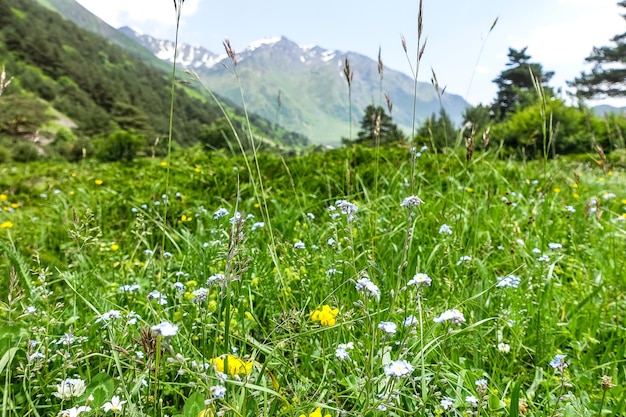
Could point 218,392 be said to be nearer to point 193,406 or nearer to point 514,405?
point 193,406

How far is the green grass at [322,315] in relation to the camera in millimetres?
1029

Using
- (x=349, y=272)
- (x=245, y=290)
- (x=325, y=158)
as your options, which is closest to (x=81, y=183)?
(x=325, y=158)

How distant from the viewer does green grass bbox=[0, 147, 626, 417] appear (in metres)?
1.03

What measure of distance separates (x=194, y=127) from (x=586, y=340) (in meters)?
93.1

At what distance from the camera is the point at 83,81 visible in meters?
89.6

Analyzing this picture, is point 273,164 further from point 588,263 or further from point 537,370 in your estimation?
point 537,370

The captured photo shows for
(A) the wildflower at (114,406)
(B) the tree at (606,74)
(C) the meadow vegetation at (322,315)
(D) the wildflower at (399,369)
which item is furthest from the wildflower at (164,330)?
(B) the tree at (606,74)

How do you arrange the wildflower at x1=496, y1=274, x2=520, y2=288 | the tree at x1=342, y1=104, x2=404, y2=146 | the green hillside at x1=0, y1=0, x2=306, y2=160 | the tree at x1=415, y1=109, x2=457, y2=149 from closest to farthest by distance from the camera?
the wildflower at x1=496, y1=274, x2=520, y2=288, the tree at x1=342, y1=104, x2=404, y2=146, the tree at x1=415, y1=109, x2=457, y2=149, the green hillside at x1=0, y1=0, x2=306, y2=160

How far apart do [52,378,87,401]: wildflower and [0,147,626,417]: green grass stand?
30 millimetres

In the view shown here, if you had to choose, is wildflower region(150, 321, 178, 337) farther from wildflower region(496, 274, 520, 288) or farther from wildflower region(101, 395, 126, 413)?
wildflower region(496, 274, 520, 288)

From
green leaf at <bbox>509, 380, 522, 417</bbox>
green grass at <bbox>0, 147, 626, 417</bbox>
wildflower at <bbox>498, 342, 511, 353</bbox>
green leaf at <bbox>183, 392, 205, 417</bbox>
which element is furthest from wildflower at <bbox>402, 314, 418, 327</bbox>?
green leaf at <bbox>183, 392, 205, 417</bbox>

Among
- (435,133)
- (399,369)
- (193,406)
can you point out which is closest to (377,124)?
(399,369)

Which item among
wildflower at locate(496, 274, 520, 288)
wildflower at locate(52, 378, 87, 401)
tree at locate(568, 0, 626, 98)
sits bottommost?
wildflower at locate(52, 378, 87, 401)

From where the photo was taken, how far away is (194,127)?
291ft
